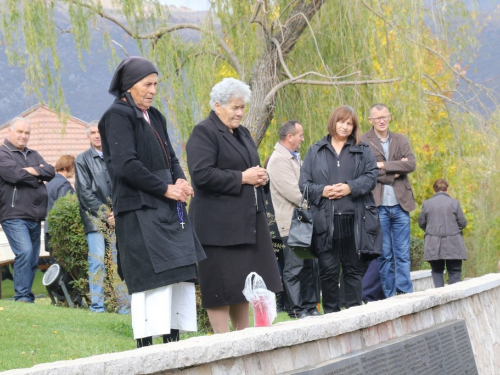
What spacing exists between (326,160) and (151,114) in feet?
8.31

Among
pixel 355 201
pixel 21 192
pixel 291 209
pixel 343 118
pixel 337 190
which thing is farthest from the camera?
pixel 21 192

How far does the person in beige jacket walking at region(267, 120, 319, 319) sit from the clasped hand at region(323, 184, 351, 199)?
171 cm

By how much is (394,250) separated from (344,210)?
2.36 m

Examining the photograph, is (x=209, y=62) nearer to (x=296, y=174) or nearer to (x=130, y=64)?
(x=296, y=174)

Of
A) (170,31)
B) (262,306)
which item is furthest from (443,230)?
(262,306)

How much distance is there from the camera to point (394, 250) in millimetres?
10039

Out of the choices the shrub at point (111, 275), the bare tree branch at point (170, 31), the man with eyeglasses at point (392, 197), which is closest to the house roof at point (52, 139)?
the bare tree branch at point (170, 31)

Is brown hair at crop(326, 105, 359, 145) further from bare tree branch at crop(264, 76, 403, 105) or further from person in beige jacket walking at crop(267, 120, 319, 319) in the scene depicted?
bare tree branch at crop(264, 76, 403, 105)

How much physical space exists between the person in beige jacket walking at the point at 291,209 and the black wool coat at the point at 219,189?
296 cm

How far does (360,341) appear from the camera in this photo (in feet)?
17.6

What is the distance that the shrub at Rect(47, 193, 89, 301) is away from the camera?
10.6 meters

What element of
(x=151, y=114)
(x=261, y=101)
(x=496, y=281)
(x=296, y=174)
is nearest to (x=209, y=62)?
(x=261, y=101)

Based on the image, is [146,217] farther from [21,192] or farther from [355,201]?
[21,192]

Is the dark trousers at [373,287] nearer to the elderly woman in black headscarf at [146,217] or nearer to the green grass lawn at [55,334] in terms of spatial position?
the green grass lawn at [55,334]
